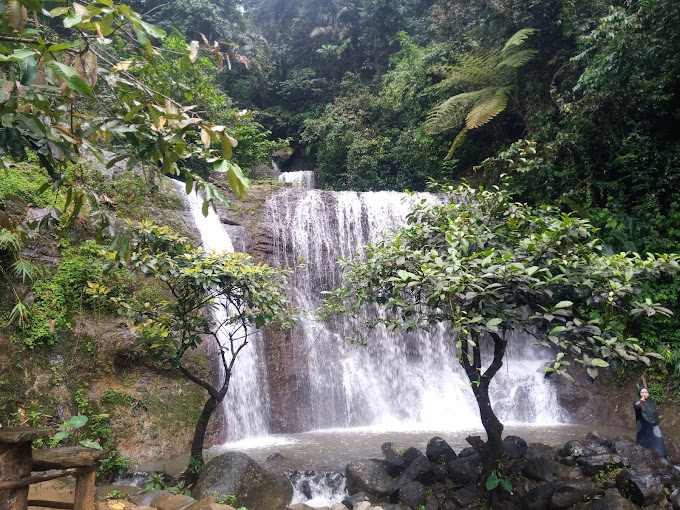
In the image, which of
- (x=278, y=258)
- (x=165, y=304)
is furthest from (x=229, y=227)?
(x=165, y=304)

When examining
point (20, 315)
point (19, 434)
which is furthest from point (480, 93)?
point (19, 434)

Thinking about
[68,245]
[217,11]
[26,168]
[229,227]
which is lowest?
[68,245]

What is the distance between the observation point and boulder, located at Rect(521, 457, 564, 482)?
17.5 ft

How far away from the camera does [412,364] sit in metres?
10.2

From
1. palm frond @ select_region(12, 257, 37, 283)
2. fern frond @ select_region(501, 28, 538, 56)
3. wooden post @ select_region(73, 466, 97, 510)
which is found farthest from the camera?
fern frond @ select_region(501, 28, 538, 56)

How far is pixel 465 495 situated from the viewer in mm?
5098

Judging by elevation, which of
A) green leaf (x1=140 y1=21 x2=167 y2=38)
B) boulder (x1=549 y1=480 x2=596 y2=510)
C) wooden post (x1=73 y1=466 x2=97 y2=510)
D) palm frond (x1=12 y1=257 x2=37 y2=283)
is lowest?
boulder (x1=549 y1=480 x2=596 y2=510)

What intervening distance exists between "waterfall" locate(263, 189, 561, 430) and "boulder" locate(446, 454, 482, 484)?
321 centimetres

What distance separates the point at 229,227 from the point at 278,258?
1345 millimetres

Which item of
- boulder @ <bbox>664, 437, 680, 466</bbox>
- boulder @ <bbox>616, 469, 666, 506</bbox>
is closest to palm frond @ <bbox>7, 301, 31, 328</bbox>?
boulder @ <bbox>616, 469, 666, 506</bbox>

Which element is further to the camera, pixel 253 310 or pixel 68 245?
pixel 68 245

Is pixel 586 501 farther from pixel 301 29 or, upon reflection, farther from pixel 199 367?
pixel 301 29

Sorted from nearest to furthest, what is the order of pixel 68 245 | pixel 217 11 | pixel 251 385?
pixel 68 245 → pixel 251 385 → pixel 217 11

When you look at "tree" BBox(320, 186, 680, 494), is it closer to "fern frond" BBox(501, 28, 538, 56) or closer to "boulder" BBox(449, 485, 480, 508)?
"boulder" BBox(449, 485, 480, 508)
